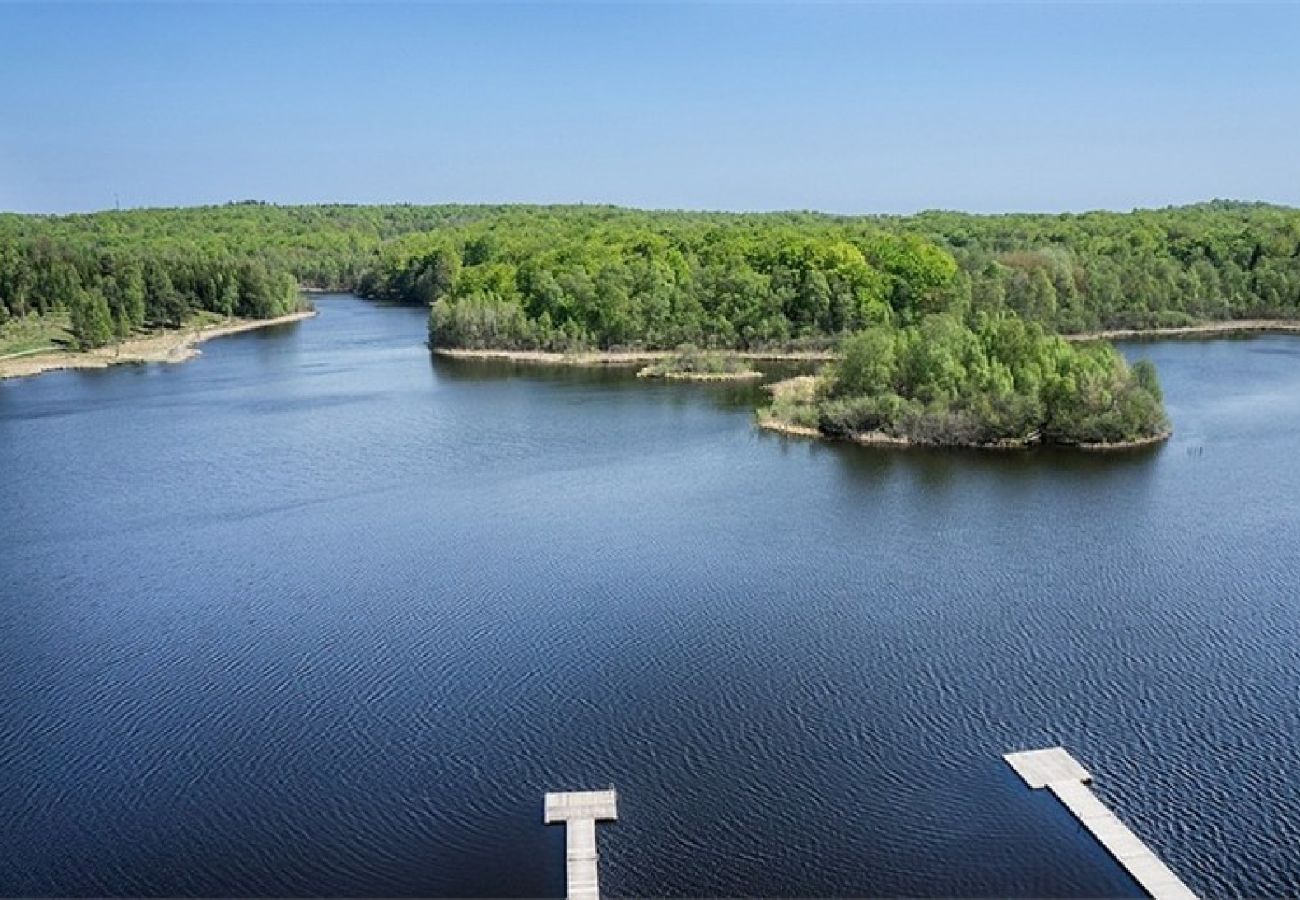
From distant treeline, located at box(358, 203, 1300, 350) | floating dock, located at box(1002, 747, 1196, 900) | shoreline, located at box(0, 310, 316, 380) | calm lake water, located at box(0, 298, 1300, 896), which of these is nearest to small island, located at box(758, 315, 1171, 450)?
calm lake water, located at box(0, 298, 1300, 896)

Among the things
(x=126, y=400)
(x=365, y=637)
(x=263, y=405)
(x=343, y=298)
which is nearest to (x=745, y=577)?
(x=365, y=637)

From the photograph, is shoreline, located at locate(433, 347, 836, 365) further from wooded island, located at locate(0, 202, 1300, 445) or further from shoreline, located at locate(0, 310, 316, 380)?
shoreline, located at locate(0, 310, 316, 380)

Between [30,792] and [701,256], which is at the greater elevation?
[701,256]

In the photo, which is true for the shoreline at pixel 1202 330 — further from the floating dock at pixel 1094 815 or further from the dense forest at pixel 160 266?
the dense forest at pixel 160 266

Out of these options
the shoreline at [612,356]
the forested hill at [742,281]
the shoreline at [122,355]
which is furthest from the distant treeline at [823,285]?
the shoreline at [122,355]

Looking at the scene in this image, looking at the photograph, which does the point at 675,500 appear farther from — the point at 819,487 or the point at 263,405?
the point at 263,405

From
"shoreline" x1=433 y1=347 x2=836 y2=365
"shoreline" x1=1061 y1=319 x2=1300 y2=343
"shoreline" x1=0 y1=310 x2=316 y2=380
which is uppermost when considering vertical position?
"shoreline" x1=1061 y1=319 x2=1300 y2=343
